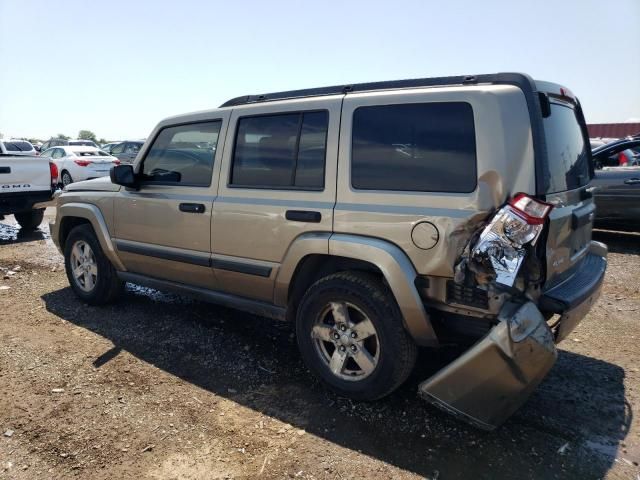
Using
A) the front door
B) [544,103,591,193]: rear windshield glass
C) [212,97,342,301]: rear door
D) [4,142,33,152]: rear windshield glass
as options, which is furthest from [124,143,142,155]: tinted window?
[544,103,591,193]: rear windshield glass

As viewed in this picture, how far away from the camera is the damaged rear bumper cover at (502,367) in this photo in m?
2.42

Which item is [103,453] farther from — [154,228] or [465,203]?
[465,203]

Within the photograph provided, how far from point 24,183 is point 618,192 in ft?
31.6

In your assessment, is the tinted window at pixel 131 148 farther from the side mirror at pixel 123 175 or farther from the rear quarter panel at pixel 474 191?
the rear quarter panel at pixel 474 191

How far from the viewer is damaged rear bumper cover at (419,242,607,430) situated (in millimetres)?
2424

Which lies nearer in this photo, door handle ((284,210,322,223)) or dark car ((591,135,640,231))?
door handle ((284,210,322,223))

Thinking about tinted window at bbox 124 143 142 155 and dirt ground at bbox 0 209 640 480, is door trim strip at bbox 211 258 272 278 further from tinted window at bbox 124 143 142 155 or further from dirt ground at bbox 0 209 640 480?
tinted window at bbox 124 143 142 155

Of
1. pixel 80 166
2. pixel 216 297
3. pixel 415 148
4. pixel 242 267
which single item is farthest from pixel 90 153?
pixel 415 148

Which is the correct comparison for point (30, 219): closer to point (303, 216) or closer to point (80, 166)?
point (80, 166)

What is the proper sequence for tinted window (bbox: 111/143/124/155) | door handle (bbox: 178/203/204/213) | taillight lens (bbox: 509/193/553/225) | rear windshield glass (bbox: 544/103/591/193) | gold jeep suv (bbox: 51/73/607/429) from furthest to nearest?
tinted window (bbox: 111/143/124/155)
door handle (bbox: 178/203/204/213)
rear windshield glass (bbox: 544/103/591/193)
gold jeep suv (bbox: 51/73/607/429)
taillight lens (bbox: 509/193/553/225)

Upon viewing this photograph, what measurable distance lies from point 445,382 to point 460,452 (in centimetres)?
41

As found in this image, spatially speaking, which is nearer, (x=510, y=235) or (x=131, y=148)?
(x=510, y=235)

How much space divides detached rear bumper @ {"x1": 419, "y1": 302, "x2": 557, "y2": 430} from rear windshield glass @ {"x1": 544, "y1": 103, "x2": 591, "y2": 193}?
76 centimetres

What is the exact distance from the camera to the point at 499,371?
8.05 ft
